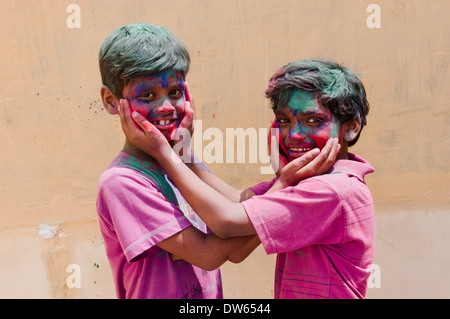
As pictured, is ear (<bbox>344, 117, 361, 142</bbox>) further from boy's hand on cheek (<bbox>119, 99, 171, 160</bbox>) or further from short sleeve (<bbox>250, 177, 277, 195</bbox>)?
boy's hand on cheek (<bbox>119, 99, 171, 160</bbox>)

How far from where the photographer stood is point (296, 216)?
79.1 inches

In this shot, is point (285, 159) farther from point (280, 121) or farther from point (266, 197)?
point (266, 197)

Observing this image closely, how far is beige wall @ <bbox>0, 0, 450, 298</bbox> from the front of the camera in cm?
381

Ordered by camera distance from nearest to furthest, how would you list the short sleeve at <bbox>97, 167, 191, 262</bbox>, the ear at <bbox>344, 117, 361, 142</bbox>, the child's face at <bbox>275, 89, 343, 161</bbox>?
the short sleeve at <bbox>97, 167, 191, 262</bbox>, the child's face at <bbox>275, 89, 343, 161</bbox>, the ear at <bbox>344, 117, 361, 142</bbox>

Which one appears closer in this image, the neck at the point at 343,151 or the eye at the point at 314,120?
the eye at the point at 314,120

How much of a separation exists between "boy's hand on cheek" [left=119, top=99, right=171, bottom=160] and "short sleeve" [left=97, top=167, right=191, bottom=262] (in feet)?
0.46

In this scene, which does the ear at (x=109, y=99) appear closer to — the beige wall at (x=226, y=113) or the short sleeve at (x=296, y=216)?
the short sleeve at (x=296, y=216)

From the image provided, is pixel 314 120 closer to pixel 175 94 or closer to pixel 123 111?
pixel 175 94

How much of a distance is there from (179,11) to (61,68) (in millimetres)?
957

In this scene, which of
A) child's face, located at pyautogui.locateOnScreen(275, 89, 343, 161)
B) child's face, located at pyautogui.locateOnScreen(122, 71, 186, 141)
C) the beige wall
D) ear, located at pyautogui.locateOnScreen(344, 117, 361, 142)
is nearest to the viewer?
child's face, located at pyautogui.locateOnScreen(122, 71, 186, 141)

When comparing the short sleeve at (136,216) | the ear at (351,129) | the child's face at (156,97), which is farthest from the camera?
the ear at (351,129)

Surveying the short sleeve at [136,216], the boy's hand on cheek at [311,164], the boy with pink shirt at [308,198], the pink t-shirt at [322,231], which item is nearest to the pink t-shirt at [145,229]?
the short sleeve at [136,216]

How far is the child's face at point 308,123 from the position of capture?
2191 millimetres

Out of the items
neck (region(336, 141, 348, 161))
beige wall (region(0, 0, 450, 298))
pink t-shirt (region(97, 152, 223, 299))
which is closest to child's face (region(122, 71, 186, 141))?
pink t-shirt (region(97, 152, 223, 299))
